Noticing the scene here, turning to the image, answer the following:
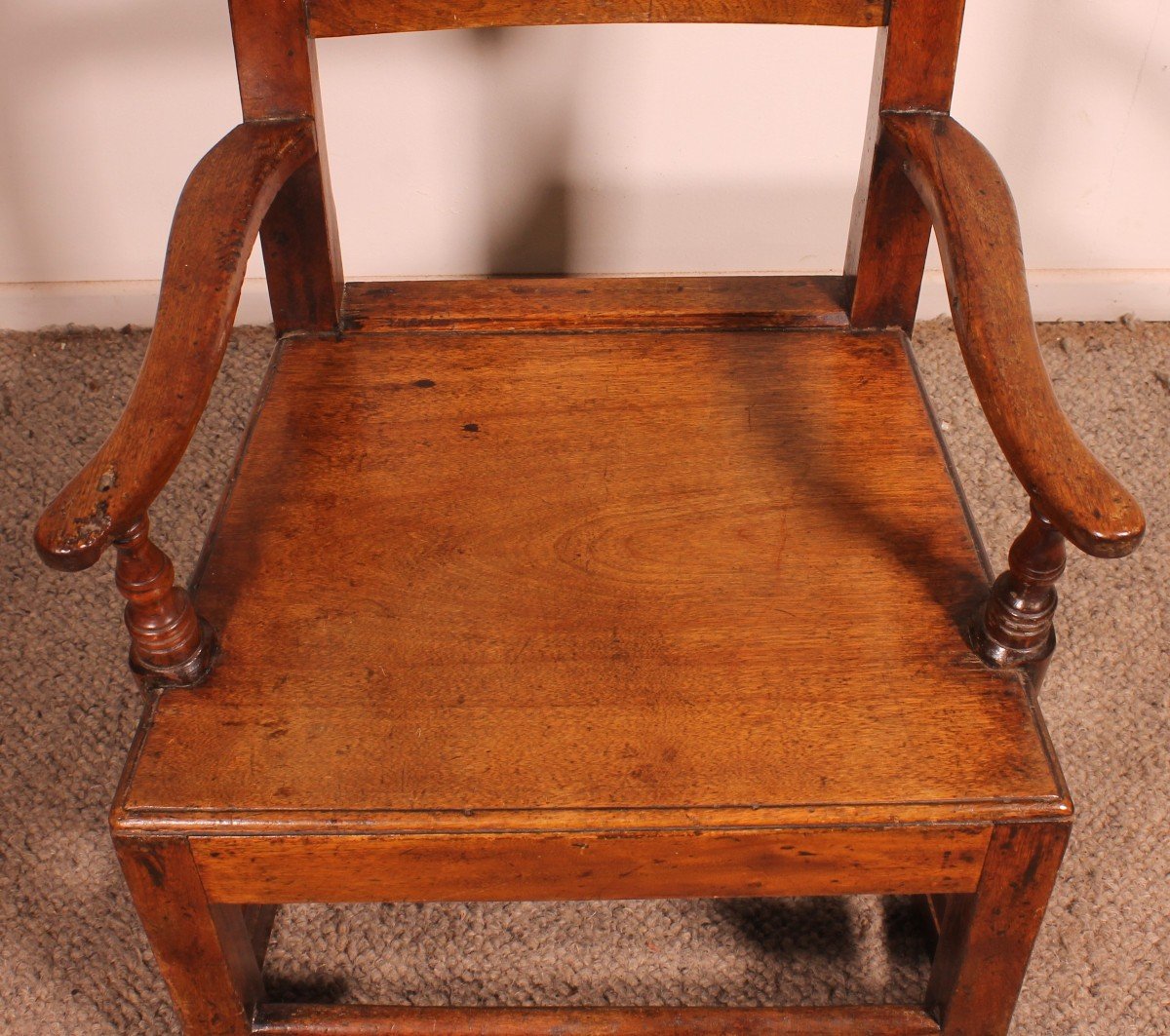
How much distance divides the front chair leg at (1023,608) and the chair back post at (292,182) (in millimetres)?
527

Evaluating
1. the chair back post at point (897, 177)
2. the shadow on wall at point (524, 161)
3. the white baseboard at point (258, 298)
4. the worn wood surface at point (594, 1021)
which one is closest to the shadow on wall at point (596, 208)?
the shadow on wall at point (524, 161)

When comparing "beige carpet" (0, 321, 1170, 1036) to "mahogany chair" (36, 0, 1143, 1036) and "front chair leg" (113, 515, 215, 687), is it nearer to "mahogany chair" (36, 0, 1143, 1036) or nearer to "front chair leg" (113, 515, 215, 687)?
"mahogany chair" (36, 0, 1143, 1036)

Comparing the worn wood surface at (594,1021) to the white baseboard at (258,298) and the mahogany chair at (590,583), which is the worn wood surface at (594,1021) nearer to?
the mahogany chair at (590,583)

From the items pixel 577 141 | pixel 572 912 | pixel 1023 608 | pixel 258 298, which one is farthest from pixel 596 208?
pixel 1023 608

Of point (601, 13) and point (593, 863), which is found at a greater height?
point (601, 13)

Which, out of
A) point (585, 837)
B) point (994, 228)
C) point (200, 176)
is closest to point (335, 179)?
point (200, 176)

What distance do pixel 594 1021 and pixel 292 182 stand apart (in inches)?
24.2

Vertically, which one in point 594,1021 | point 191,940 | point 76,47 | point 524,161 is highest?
point 76,47

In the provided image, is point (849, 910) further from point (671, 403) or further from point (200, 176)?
point (200, 176)

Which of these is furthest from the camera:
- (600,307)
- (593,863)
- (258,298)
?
Result: (258,298)

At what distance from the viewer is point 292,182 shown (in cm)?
103

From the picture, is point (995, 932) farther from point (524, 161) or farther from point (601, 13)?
point (524, 161)

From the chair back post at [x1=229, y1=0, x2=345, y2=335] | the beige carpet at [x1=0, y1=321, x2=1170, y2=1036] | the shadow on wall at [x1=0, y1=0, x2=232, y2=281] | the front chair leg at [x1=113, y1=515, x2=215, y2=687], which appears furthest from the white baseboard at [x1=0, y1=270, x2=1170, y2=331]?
the front chair leg at [x1=113, y1=515, x2=215, y2=687]

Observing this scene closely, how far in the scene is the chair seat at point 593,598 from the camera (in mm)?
792
